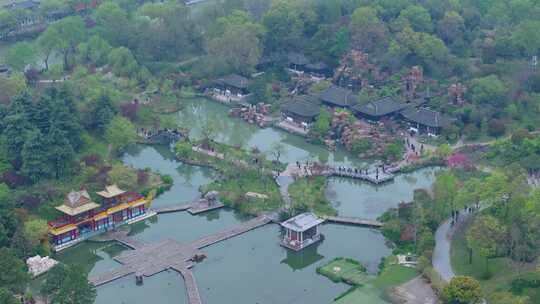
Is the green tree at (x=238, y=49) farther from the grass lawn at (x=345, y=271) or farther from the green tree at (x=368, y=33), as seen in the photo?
the grass lawn at (x=345, y=271)

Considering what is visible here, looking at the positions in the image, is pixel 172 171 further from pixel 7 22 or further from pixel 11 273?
pixel 7 22

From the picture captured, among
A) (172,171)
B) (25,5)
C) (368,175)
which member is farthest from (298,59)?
(25,5)

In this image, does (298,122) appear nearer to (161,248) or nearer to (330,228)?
(330,228)

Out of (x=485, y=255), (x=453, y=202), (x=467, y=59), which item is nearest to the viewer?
(x=485, y=255)

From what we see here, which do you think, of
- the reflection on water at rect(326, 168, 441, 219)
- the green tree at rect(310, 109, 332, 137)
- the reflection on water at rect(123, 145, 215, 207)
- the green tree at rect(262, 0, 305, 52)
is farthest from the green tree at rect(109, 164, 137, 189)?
the green tree at rect(262, 0, 305, 52)

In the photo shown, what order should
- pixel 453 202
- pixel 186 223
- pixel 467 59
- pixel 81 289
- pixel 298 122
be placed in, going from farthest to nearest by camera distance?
pixel 467 59 < pixel 298 122 < pixel 186 223 < pixel 453 202 < pixel 81 289

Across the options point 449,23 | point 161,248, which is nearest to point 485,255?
point 161,248
